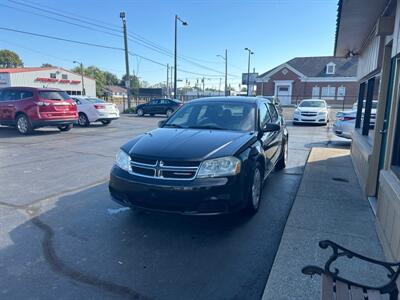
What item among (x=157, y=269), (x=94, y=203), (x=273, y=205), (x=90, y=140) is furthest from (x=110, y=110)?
(x=157, y=269)

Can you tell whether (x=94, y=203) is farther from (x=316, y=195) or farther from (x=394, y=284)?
(x=394, y=284)

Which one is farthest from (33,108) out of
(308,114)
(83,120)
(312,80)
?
(312,80)

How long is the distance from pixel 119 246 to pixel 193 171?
3.71ft

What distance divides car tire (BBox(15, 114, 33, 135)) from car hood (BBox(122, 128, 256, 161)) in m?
9.04

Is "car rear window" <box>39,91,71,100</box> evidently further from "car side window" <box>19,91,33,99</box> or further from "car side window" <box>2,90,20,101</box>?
"car side window" <box>2,90,20,101</box>

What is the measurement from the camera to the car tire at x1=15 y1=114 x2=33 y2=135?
11400 millimetres

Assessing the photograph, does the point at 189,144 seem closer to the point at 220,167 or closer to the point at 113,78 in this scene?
the point at 220,167

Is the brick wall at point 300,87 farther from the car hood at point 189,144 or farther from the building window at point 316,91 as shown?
the car hood at point 189,144

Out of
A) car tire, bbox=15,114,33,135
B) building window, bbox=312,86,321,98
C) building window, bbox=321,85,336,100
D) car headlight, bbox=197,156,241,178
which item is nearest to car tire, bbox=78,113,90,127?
car tire, bbox=15,114,33,135

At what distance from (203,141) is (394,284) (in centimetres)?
245

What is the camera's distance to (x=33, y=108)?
1116cm

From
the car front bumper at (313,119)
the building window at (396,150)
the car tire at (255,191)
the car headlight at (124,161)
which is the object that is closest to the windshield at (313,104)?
the car front bumper at (313,119)

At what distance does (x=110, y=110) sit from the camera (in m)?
15.2

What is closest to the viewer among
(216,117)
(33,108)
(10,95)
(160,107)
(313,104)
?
(216,117)
